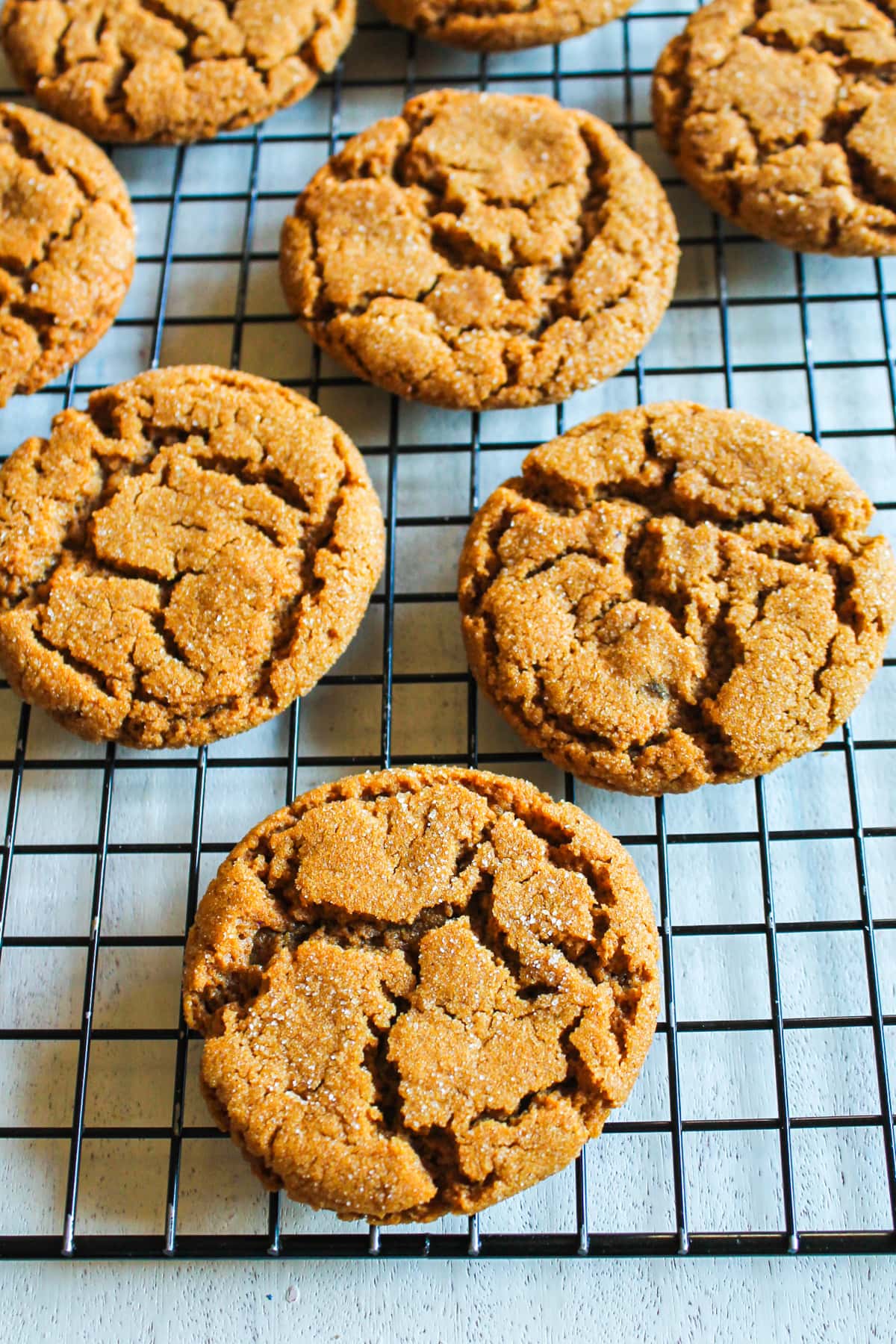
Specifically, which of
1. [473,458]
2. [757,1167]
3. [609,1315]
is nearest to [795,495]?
[473,458]

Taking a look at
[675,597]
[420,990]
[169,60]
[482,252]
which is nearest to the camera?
[420,990]

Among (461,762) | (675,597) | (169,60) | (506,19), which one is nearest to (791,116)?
(506,19)

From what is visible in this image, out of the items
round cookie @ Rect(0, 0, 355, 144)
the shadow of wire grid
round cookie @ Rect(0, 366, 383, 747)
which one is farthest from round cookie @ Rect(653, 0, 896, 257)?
round cookie @ Rect(0, 366, 383, 747)

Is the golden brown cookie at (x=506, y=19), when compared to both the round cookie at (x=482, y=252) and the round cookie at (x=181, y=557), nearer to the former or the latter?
the round cookie at (x=482, y=252)

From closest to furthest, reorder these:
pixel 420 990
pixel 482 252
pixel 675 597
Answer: pixel 420 990
pixel 675 597
pixel 482 252

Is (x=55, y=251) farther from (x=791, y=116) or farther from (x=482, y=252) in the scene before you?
(x=791, y=116)

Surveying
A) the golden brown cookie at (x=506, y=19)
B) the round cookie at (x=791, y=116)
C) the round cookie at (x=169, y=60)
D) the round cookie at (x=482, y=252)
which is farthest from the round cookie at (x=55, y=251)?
the round cookie at (x=791, y=116)

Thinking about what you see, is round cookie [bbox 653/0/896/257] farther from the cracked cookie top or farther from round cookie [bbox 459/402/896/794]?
the cracked cookie top
